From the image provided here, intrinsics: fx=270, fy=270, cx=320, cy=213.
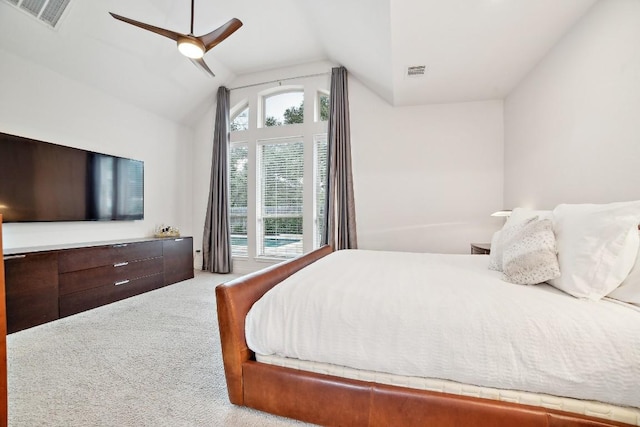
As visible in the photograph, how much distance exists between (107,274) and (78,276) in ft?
0.96

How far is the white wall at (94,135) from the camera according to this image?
9.21 ft

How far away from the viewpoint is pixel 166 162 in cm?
453

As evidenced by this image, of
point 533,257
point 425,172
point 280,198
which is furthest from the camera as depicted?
point 280,198

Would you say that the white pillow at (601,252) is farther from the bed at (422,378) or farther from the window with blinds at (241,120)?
Answer: the window with blinds at (241,120)

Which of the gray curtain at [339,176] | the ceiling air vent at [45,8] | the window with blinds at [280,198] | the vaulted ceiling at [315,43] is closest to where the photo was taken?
the vaulted ceiling at [315,43]

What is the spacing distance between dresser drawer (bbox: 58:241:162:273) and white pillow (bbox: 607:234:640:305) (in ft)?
13.6

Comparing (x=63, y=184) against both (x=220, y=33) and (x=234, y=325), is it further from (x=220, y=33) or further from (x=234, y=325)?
(x=234, y=325)

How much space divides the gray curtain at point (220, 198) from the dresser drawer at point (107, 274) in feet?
3.20

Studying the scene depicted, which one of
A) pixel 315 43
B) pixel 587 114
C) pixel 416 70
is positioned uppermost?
pixel 315 43

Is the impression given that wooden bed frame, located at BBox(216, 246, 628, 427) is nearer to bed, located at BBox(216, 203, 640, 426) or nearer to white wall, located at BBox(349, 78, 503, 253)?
bed, located at BBox(216, 203, 640, 426)

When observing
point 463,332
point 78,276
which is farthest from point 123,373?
point 463,332

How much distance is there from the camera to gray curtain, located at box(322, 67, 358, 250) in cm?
392

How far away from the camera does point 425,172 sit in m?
3.77

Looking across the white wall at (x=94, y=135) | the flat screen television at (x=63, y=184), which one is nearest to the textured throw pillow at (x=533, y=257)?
the flat screen television at (x=63, y=184)
